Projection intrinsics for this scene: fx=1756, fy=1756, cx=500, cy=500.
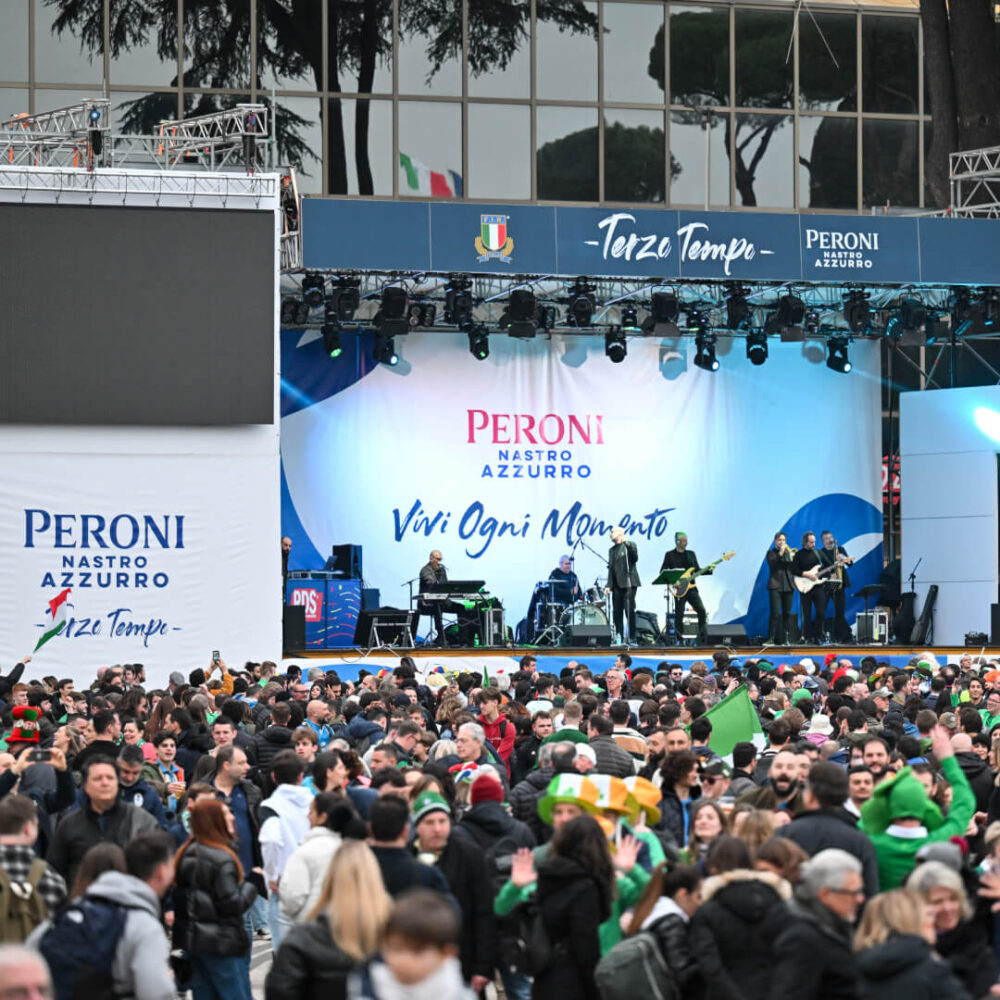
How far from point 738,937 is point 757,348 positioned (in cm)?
2256

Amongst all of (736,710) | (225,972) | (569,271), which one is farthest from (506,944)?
(569,271)

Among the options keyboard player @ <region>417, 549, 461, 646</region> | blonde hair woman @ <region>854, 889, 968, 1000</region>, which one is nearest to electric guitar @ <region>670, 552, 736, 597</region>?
keyboard player @ <region>417, 549, 461, 646</region>

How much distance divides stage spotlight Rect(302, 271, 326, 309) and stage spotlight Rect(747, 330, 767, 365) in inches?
275

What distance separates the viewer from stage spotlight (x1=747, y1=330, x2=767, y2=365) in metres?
27.6

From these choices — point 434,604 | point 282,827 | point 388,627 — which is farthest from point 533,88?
point 282,827

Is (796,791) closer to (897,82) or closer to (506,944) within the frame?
(506,944)

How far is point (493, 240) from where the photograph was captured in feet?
77.2

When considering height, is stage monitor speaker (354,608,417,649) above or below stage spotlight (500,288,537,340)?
below

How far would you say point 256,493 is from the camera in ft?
69.9

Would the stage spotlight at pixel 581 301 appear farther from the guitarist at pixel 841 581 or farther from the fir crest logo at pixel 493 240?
the guitarist at pixel 841 581

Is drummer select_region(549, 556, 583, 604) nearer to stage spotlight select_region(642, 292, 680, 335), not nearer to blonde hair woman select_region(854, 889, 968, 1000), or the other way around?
stage spotlight select_region(642, 292, 680, 335)

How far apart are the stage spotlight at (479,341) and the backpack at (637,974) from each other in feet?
70.7

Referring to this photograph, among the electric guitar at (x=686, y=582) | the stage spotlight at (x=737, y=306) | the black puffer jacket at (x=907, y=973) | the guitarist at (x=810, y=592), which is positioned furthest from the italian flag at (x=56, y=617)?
the black puffer jacket at (x=907, y=973)

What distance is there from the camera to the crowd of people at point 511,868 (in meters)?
5.21
